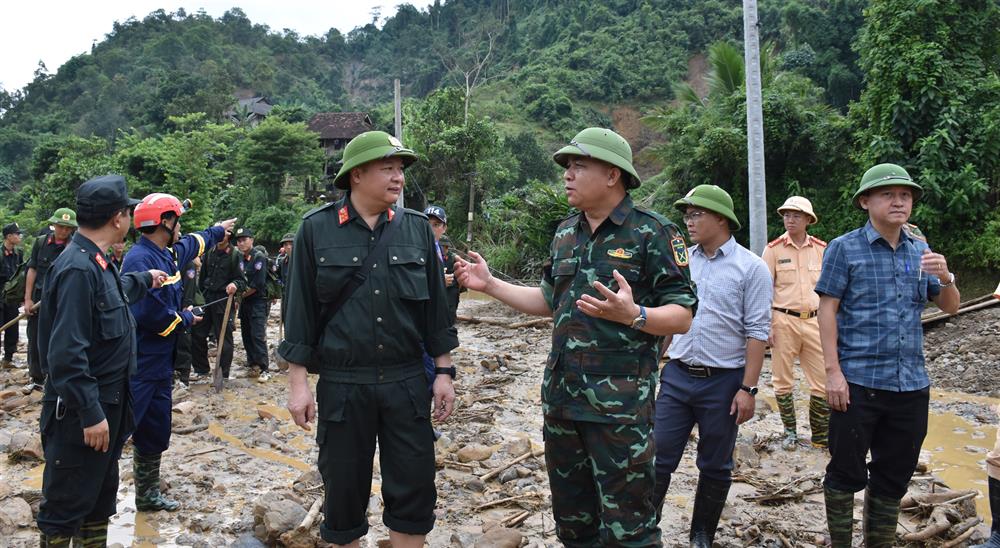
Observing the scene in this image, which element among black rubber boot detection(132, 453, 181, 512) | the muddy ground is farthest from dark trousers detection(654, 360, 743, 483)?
black rubber boot detection(132, 453, 181, 512)

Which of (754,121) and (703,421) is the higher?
(754,121)

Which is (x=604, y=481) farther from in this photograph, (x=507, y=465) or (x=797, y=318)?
(x=797, y=318)

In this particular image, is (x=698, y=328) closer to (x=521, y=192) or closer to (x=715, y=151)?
(x=715, y=151)

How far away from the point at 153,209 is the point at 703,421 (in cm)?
387

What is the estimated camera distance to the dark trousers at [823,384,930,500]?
3361mm

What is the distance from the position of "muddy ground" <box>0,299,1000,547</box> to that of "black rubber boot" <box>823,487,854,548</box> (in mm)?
503

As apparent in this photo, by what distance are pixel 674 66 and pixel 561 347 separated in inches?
2067

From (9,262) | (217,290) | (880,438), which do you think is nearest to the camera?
(880,438)

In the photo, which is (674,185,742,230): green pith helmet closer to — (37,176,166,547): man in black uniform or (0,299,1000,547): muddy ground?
(0,299,1000,547): muddy ground

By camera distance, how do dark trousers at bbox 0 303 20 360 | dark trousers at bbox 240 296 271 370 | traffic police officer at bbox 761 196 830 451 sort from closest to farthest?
traffic police officer at bbox 761 196 830 451 < dark trousers at bbox 240 296 271 370 < dark trousers at bbox 0 303 20 360

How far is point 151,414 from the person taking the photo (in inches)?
172

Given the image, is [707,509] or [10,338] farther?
[10,338]

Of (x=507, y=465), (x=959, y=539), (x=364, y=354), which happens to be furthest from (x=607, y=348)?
(x=507, y=465)

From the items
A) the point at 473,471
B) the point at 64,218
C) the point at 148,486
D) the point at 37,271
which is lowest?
the point at 473,471
